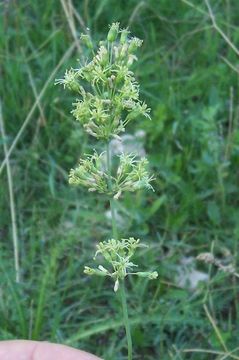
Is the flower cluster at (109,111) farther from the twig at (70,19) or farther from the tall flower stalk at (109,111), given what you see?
the twig at (70,19)

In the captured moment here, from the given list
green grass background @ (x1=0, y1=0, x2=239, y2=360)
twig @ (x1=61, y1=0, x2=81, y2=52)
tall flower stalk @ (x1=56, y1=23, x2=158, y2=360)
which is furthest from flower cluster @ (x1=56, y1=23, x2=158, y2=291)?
twig @ (x1=61, y1=0, x2=81, y2=52)

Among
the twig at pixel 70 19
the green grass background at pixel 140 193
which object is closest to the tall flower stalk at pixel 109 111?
the green grass background at pixel 140 193

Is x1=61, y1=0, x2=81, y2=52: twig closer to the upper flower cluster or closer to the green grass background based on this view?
the green grass background

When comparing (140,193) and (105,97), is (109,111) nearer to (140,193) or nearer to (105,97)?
(105,97)

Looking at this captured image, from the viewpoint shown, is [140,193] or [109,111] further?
[140,193]

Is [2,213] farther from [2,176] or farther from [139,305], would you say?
[139,305]

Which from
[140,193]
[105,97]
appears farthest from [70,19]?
[105,97]

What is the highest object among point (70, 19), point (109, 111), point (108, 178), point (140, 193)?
point (70, 19)

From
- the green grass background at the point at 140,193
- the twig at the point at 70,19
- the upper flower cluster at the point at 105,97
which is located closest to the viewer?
the upper flower cluster at the point at 105,97
